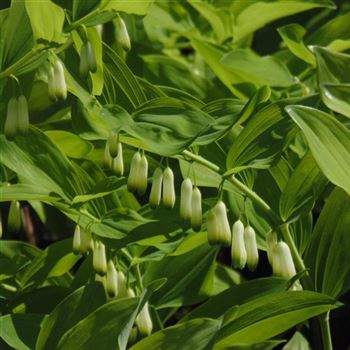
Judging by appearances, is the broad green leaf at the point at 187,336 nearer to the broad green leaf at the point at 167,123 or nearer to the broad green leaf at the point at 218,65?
the broad green leaf at the point at 167,123

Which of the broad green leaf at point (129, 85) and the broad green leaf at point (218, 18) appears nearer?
the broad green leaf at point (129, 85)

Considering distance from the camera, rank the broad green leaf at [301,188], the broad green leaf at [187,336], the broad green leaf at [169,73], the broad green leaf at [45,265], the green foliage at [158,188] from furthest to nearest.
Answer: the broad green leaf at [169,73] → the broad green leaf at [45,265] → the broad green leaf at [301,188] → the green foliage at [158,188] → the broad green leaf at [187,336]

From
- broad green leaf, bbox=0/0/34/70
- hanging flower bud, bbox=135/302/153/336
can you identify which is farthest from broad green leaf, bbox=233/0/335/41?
hanging flower bud, bbox=135/302/153/336

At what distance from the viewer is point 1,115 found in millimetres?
1765

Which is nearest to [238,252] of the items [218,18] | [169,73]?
[169,73]

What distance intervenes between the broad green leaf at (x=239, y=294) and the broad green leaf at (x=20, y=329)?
0.86ft

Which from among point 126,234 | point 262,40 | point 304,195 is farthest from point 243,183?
point 262,40

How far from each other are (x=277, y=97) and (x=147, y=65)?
1.02 feet

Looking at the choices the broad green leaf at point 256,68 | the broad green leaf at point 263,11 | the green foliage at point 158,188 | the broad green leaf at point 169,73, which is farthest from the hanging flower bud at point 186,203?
the broad green leaf at point 263,11

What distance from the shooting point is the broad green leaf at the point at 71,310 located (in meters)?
1.45

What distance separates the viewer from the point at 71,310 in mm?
1473

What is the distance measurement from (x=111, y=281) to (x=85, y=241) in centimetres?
9

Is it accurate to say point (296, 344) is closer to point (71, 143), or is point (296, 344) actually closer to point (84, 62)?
point (71, 143)

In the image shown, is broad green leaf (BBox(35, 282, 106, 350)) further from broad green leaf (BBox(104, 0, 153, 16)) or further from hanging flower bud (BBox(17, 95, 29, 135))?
broad green leaf (BBox(104, 0, 153, 16))
